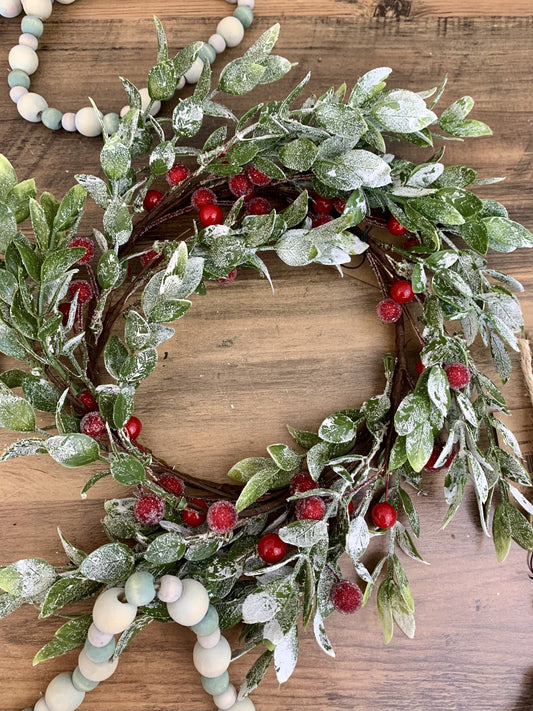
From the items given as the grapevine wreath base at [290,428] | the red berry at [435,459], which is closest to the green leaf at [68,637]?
the grapevine wreath base at [290,428]

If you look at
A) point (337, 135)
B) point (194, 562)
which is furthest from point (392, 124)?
point (194, 562)

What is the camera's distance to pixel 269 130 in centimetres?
82

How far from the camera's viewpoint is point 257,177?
0.88m

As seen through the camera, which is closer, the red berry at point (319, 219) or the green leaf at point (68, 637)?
the green leaf at point (68, 637)

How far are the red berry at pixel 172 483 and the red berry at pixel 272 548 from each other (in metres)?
0.13

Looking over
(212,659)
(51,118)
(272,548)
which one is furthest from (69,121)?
(212,659)

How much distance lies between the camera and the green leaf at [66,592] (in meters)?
0.75

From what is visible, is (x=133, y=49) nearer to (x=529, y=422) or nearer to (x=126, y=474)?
(x=126, y=474)

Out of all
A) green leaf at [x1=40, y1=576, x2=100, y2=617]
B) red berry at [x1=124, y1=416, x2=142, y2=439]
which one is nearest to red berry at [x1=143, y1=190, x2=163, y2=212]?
red berry at [x1=124, y1=416, x2=142, y2=439]

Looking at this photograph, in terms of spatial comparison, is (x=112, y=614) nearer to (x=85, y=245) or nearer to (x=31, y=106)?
(x=85, y=245)

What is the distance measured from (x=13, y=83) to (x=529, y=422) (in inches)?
37.0

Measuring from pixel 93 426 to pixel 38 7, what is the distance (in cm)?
67

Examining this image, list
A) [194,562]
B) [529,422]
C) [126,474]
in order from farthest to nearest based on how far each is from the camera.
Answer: [529,422], [194,562], [126,474]

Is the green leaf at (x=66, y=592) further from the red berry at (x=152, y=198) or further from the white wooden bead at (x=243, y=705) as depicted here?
the red berry at (x=152, y=198)
